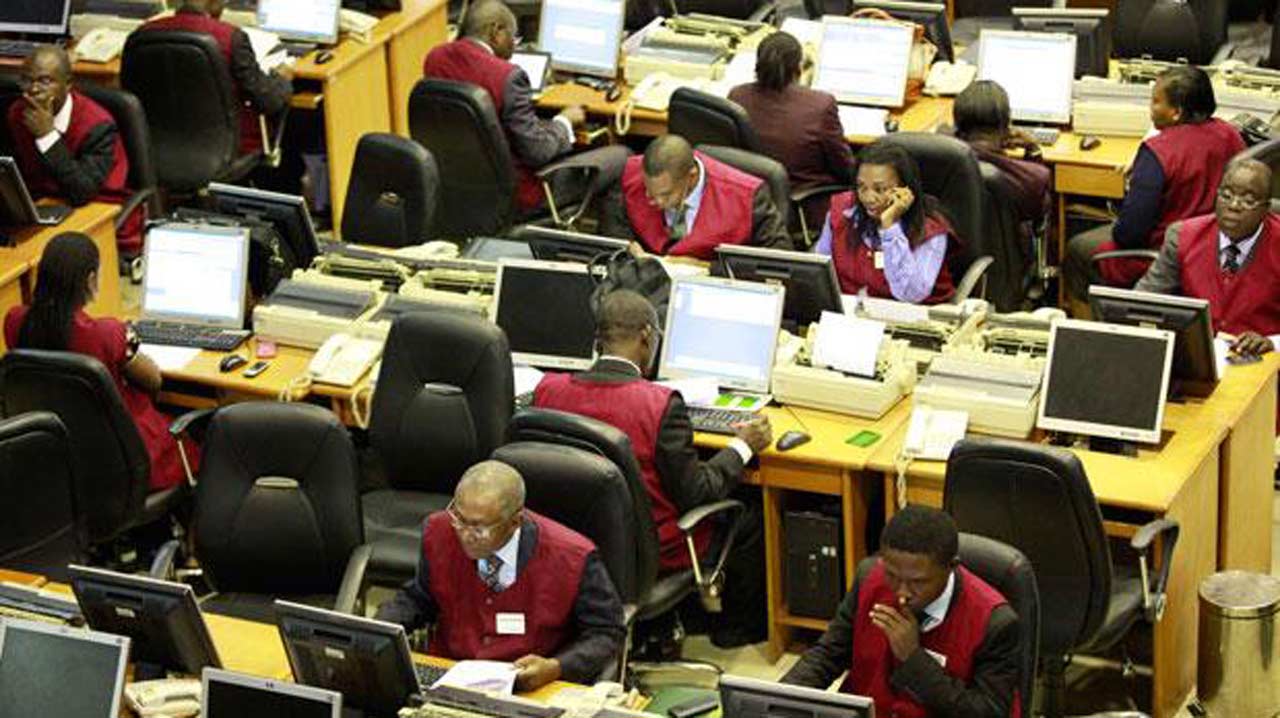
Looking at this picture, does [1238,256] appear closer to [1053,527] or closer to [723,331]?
[723,331]

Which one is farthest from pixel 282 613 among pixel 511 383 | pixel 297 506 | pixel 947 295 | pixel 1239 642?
pixel 947 295

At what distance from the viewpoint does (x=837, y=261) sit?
9.86m

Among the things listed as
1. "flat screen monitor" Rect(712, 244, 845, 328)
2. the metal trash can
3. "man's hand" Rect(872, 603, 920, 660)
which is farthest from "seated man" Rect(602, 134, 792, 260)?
"man's hand" Rect(872, 603, 920, 660)

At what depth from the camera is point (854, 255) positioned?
9797mm

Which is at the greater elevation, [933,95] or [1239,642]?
[933,95]

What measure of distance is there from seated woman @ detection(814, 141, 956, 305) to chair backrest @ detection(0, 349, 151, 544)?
2544 millimetres

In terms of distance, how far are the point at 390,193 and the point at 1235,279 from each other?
314cm

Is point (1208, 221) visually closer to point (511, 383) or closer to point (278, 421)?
point (511, 383)

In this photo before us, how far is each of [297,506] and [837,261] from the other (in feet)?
8.21

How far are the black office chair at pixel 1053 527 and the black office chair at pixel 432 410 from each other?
1565mm

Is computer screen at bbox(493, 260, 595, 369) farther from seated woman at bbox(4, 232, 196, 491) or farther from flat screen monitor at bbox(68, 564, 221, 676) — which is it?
flat screen monitor at bbox(68, 564, 221, 676)

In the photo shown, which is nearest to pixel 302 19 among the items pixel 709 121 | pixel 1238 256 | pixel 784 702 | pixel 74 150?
pixel 74 150

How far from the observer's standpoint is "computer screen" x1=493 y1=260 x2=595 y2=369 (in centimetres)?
936

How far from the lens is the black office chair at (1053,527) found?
7.76m
